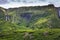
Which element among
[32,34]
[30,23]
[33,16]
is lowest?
[32,34]

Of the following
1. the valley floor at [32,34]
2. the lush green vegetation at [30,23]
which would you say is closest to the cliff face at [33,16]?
the lush green vegetation at [30,23]

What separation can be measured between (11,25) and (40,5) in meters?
0.64

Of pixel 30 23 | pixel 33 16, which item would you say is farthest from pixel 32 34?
pixel 33 16

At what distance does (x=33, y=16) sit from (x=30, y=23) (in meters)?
0.14

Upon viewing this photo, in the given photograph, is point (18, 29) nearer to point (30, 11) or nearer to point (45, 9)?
point (30, 11)

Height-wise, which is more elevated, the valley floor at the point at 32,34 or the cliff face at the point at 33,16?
the cliff face at the point at 33,16

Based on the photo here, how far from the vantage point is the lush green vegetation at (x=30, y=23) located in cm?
326

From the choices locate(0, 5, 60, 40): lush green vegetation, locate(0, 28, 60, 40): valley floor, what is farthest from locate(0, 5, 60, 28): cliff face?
locate(0, 28, 60, 40): valley floor

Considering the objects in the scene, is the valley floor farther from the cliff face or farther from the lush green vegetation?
the cliff face

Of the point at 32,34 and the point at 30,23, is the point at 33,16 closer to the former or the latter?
the point at 30,23

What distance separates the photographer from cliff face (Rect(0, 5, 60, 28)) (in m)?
3.34

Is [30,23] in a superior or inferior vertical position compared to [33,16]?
inferior

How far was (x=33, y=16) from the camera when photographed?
3.39 metres

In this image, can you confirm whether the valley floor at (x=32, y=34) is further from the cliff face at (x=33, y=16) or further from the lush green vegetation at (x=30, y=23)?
the cliff face at (x=33, y=16)
